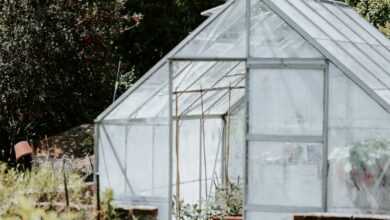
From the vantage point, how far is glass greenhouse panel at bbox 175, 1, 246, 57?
7746 mm

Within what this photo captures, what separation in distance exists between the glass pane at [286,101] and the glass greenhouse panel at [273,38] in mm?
162

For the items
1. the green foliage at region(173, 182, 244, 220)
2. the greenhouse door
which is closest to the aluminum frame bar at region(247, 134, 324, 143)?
the greenhouse door

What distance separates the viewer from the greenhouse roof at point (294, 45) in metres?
7.34

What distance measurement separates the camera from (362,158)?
7.14m

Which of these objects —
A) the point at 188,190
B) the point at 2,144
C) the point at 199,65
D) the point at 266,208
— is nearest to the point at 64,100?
the point at 2,144

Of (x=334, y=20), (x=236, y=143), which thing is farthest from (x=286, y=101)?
(x=236, y=143)

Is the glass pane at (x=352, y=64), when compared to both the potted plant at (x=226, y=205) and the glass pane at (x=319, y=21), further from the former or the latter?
the potted plant at (x=226, y=205)

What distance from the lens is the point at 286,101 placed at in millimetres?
7480

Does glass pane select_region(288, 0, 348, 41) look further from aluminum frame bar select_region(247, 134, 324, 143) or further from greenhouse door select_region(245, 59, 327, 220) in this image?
aluminum frame bar select_region(247, 134, 324, 143)

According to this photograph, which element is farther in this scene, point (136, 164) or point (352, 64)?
point (136, 164)

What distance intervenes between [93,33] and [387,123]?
26.4ft

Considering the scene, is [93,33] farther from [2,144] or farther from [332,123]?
[332,123]

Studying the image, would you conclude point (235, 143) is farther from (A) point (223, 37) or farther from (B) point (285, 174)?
(B) point (285, 174)

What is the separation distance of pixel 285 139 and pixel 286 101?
357mm
